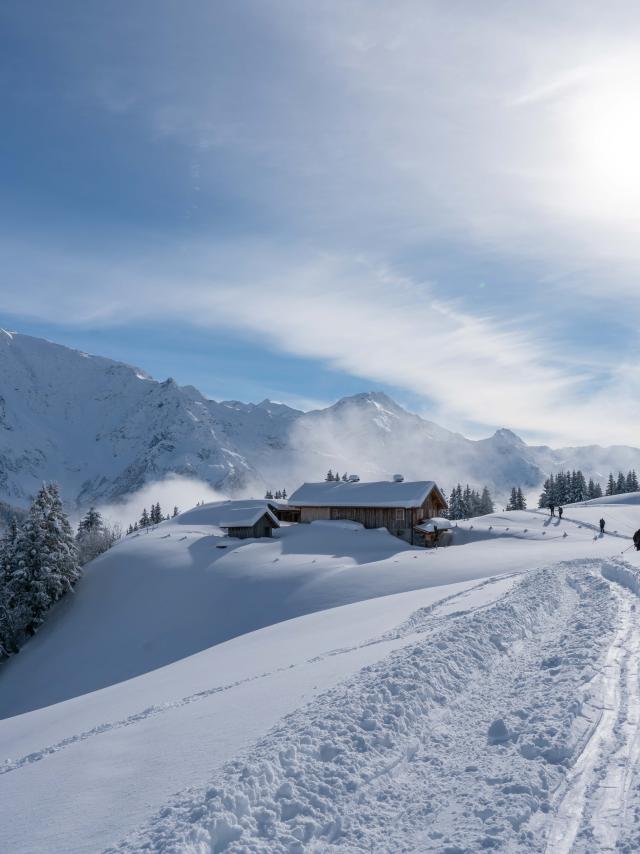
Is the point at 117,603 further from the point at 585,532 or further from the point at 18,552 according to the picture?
the point at 585,532

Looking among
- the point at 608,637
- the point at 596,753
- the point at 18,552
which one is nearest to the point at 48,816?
the point at 596,753

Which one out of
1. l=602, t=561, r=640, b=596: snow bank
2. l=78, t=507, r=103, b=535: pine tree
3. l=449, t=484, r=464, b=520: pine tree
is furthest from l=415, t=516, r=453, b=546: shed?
l=78, t=507, r=103, b=535: pine tree

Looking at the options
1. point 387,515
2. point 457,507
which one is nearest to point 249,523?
point 387,515

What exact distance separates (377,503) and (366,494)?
2192mm

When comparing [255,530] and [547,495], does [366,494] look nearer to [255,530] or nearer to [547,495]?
[255,530]

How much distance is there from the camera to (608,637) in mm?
11461

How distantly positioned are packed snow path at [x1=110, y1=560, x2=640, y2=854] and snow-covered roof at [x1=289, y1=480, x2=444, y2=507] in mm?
42458

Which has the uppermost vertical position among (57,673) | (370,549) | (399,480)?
(399,480)

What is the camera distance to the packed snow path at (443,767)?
17.7ft

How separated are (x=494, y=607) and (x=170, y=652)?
23153 millimetres

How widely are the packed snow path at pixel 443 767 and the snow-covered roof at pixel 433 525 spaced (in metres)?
41.0

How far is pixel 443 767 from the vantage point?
6762mm

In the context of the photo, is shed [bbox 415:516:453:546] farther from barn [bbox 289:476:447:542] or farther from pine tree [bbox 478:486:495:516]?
pine tree [bbox 478:486:495:516]

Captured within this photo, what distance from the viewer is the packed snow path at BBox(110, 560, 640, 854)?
5.41 metres
